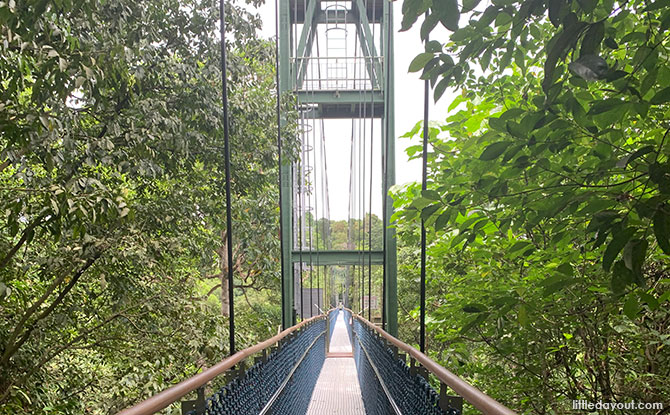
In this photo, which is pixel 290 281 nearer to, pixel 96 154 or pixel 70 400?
pixel 70 400

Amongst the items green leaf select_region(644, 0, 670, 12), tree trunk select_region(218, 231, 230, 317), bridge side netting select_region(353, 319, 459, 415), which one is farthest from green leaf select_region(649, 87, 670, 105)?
tree trunk select_region(218, 231, 230, 317)

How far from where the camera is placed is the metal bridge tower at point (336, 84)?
21.0 ft

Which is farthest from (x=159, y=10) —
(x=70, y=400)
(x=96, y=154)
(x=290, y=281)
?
(x=290, y=281)

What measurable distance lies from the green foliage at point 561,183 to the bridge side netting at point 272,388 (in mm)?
771

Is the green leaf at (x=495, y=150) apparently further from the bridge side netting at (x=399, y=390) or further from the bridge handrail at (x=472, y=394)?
the bridge side netting at (x=399, y=390)

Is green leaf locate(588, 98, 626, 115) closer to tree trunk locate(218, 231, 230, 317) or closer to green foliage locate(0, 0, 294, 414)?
green foliage locate(0, 0, 294, 414)

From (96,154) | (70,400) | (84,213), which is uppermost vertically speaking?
(96,154)

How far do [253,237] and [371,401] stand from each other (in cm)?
295

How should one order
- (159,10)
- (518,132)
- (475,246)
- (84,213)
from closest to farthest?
(518,132) < (84,213) < (475,246) < (159,10)

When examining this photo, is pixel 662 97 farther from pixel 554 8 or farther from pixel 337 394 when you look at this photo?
pixel 337 394

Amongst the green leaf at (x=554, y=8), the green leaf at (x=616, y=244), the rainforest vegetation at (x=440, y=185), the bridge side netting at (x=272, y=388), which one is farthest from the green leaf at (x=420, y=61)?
the bridge side netting at (x=272, y=388)

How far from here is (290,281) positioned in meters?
6.61

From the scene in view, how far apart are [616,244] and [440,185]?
1199mm

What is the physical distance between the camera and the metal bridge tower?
21.0 ft
